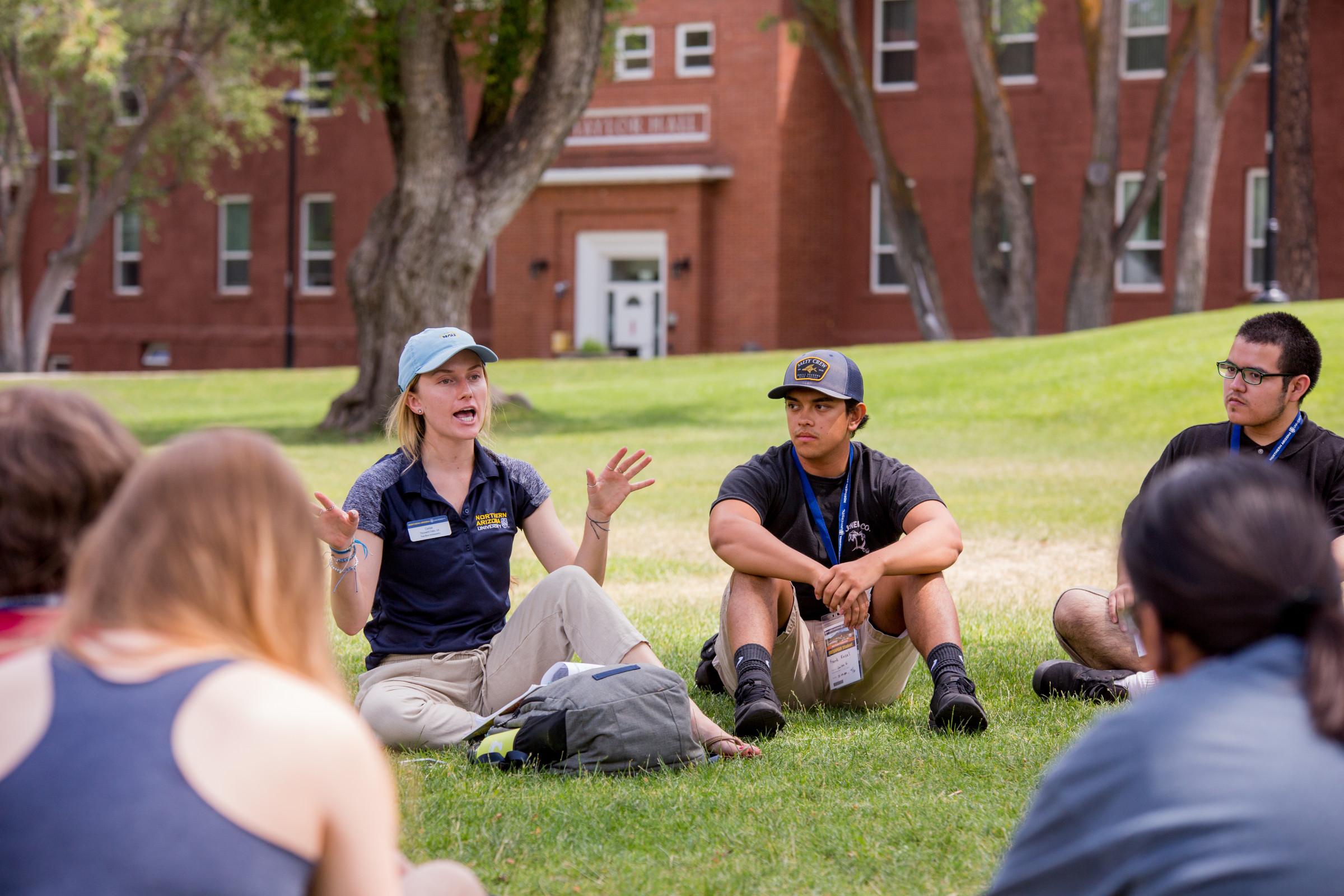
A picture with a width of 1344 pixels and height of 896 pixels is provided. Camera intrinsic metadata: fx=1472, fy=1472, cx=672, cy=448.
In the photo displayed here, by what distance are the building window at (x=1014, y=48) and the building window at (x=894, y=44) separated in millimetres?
2002

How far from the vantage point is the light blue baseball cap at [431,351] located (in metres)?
4.93

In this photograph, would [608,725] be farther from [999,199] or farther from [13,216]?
[13,216]

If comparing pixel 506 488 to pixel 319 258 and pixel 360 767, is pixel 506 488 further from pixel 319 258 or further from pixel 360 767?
pixel 319 258

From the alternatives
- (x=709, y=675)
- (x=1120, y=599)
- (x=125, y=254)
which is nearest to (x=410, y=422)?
(x=709, y=675)

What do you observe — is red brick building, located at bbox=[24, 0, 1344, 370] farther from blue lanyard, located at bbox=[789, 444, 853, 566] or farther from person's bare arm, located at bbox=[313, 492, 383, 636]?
person's bare arm, located at bbox=[313, 492, 383, 636]

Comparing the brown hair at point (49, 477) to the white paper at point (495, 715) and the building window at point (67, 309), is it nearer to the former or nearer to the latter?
the white paper at point (495, 715)

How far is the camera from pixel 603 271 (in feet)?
114

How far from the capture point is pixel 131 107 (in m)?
39.1

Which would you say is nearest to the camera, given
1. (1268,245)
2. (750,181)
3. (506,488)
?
(506,488)

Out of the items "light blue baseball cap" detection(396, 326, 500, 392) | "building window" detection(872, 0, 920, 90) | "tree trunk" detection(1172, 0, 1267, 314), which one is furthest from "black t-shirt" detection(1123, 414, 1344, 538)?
"building window" detection(872, 0, 920, 90)

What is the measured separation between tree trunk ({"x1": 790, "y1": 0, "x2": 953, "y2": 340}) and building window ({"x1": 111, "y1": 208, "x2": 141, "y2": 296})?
66.4 feet

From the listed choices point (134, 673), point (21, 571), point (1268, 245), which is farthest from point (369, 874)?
point (1268, 245)

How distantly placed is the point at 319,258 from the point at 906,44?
51.5 ft

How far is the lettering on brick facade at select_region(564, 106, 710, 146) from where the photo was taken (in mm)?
33094
